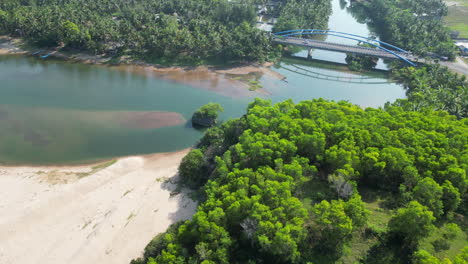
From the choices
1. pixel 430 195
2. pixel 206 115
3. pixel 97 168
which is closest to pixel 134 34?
pixel 206 115

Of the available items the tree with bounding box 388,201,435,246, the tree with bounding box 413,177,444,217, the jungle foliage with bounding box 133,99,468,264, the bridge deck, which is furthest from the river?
the tree with bounding box 413,177,444,217

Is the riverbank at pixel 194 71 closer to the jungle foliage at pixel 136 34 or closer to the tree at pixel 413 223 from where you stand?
the jungle foliage at pixel 136 34

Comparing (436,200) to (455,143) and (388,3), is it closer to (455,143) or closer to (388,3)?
(455,143)

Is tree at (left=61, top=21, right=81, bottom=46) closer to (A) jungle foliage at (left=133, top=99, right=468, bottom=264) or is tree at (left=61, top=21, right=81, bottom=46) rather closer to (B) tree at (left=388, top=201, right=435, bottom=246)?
(A) jungle foliage at (left=133, top=99, right=468, bottom=264)

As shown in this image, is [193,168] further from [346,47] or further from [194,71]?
[346,47]

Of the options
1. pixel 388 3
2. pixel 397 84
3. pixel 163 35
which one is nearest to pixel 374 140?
pixel 397 84

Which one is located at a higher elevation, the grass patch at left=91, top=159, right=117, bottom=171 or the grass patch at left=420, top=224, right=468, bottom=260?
the grass patch at left=420, top=224, right=468, bottom=260

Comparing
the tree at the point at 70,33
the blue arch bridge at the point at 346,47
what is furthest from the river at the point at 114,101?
the tree at the point at 70,33
